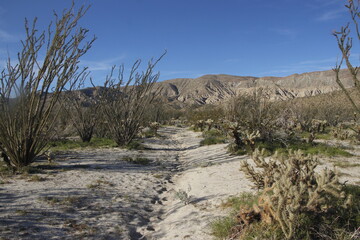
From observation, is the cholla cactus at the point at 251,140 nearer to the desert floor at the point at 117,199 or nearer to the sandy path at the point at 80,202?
the desert floor at the point at 117,199

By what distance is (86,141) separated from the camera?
12.0 metres

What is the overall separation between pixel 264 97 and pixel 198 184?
6.35 meters

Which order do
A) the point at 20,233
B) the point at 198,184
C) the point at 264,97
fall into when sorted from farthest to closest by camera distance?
the point at 264,97 < the point at 198,184 < the point at 20,233

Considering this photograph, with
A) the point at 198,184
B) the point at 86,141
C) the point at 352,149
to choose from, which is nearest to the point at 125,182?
the point at 198,184

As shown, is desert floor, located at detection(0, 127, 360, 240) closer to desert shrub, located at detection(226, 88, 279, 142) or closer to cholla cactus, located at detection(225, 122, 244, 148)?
cholla cactus, located at detection(225, 122, 244, 148)

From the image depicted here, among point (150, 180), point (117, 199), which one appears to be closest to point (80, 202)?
point (117, 199)

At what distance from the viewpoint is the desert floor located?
324 centimetres

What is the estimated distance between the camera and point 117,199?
449 cm

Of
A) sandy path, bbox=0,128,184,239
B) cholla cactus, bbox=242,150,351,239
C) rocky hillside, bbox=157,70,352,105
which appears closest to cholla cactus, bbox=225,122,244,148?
sandy path, bbox=0,128,184,239

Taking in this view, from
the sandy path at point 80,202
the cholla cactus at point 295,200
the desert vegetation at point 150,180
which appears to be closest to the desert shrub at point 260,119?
the desert vegetation at point 150,180

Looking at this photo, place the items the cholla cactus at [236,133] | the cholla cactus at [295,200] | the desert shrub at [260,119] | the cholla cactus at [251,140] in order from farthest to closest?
the desert shrub at [260,119] < the cholla cactus at [236,133] < the cholla cactus at [251,140] < the cholla cactus at [295,200]

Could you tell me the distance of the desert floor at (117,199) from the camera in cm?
324

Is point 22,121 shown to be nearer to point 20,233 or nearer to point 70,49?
point 70,49

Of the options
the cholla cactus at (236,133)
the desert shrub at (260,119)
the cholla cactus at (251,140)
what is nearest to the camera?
the cholla cactus at (251,140)
